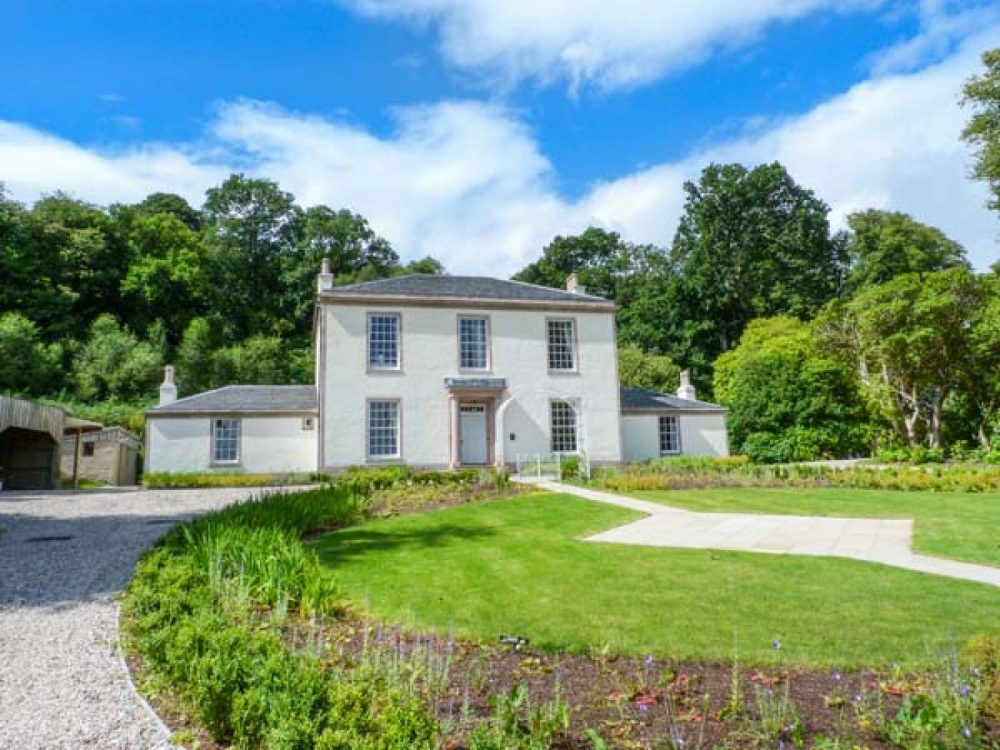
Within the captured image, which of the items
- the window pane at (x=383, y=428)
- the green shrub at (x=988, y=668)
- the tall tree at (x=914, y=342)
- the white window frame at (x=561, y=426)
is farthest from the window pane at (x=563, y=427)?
the green shrub at (x=988, y=668)

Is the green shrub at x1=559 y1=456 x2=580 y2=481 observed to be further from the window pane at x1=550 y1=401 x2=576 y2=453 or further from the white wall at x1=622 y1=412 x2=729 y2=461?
the white wall at x1=622 y1=412 x2=729 y2=461

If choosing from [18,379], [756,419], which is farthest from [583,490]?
[18,379]

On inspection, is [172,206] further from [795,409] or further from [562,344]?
[795,409]

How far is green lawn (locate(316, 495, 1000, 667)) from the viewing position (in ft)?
16.8

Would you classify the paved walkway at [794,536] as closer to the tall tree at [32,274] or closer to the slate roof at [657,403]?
the slate roof at [657,403]

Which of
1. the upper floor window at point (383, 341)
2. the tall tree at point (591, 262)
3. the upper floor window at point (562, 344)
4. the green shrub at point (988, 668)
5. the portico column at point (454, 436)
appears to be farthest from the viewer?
the tall tree at point (591, 262)

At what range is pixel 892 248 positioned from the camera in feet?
149

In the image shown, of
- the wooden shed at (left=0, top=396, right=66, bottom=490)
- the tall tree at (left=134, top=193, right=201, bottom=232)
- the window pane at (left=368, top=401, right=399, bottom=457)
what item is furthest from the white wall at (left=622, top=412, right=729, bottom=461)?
the tall tree at (left=134, top=193, right=201, bottom=232)

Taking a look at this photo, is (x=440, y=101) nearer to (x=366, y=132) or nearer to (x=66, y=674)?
(x=366, y=132)

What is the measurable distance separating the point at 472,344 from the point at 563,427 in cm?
473

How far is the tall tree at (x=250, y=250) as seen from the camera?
162ft

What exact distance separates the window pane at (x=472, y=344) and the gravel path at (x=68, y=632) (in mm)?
12777

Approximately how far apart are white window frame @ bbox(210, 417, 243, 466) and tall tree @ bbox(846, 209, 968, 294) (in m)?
42.5

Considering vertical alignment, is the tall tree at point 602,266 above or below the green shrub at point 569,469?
above
